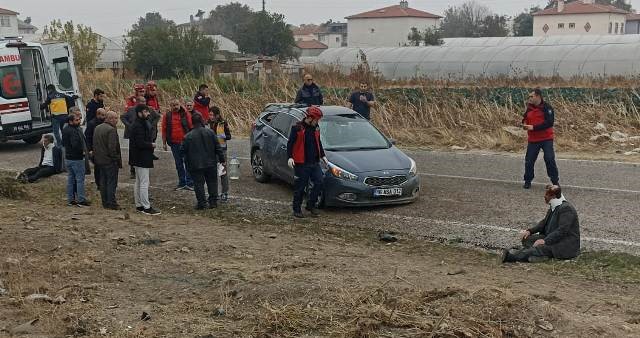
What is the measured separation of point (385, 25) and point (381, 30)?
37.4 inches

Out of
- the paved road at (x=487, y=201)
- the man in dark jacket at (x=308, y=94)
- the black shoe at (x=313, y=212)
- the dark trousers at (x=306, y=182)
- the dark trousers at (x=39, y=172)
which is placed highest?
the man in dark jacket at (x=308, y=94)

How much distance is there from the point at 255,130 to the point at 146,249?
5848mm

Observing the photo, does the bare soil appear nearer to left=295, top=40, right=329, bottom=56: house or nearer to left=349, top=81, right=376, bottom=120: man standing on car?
left=349, top=81, right=376, bottom=120: man standing on car

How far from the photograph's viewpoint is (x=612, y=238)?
9211 millimetres

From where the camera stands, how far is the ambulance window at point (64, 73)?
18625mm

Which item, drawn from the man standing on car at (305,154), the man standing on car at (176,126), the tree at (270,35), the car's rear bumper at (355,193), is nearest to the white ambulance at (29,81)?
the man standing on car at (176,126)

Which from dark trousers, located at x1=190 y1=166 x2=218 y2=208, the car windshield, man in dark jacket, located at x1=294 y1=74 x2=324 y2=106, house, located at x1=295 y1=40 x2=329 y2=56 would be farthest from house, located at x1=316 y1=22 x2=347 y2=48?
dark trousers, located at x1=190 y1=166 x2=218 y2=208

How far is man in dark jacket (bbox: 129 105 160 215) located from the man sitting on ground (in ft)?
12.8

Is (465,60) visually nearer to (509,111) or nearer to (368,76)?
(368,76)

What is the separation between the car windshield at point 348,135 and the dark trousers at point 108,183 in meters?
3.49

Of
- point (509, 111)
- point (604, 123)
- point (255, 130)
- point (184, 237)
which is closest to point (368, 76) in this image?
point (509, 111)

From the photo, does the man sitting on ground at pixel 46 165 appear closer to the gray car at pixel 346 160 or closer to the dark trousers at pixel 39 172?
the dark trousers at pixel 39 172

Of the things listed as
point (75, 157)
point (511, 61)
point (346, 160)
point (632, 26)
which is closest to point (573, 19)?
point (632, 26)

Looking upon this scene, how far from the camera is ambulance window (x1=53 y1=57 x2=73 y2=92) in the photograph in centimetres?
1862
